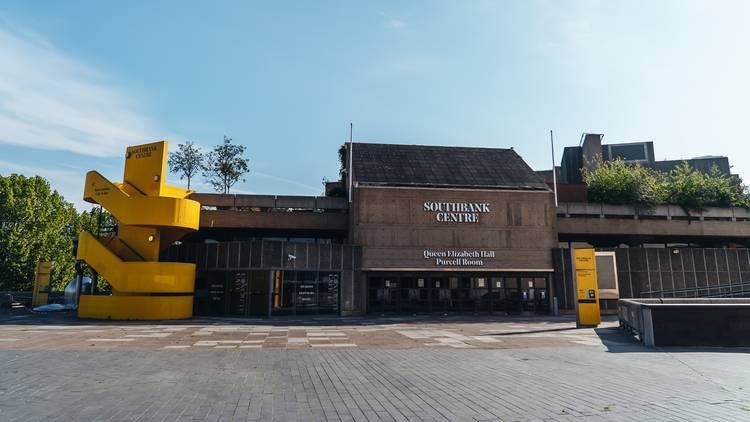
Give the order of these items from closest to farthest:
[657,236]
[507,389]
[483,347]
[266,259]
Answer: [507,389], [483,347], [266,259], [657,236]

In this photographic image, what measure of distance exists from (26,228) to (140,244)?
32888mm

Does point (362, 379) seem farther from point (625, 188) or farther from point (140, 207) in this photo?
point (625, 188)

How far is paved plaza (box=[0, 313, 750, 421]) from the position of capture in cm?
672

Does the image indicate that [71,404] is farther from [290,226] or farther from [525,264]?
[525,264]

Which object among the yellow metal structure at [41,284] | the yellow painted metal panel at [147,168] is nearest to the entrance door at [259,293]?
the yellow painted metal panel at [147,168]

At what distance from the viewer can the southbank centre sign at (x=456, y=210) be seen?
3116 cm

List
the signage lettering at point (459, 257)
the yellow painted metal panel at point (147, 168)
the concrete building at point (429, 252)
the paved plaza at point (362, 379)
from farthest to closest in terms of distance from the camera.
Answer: the signage lettering at point (459, 257), the concrete building at point (429, 252), the yellow painted metal panel at point (147, 168), the paved plaza at point (362, 379)

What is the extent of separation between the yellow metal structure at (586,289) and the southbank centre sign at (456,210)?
9.98m

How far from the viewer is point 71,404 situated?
23.1ft

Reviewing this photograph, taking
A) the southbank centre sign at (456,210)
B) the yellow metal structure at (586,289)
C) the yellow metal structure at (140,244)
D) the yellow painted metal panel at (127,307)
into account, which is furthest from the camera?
the southbank centre sign at (456,210)

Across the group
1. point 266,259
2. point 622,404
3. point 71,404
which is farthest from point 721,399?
point 266,259

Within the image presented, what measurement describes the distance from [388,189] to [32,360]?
74.0ft

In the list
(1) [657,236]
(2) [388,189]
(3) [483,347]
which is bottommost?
(3) [483,347]

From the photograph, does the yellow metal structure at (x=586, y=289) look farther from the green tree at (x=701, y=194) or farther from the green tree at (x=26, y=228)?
the green tree at (x=26, y=228)
